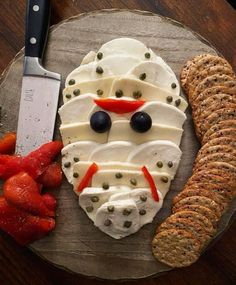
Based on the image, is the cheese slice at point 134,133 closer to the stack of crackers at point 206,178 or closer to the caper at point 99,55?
the stack of crackers at point 206,178

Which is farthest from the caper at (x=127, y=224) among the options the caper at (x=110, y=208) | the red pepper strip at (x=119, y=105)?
the red pepper strip at (x=119, y=105)

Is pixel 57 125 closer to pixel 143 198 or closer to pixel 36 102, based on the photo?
pixel 36 102

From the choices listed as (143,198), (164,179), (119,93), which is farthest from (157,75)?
(143,198)

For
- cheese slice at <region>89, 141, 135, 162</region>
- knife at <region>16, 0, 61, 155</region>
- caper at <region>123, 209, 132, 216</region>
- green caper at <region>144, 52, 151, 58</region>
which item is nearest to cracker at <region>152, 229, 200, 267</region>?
caper at <region>123, 209, 132, 216</region>

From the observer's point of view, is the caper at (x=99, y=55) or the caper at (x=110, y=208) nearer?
the caper at (x=110, y=208)

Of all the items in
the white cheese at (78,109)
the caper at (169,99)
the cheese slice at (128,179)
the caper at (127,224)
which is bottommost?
Answer: the caper at (127,224)

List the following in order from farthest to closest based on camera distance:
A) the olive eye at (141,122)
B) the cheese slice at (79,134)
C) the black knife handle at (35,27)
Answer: the black knife handle at (35,27) → the cheese slice at (79,134) → the olive eye at (141,122)

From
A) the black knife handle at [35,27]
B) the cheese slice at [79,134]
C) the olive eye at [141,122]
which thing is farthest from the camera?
the black knife handle at [35,27]

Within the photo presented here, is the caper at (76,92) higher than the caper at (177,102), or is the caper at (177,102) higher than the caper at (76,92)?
the caper at (177,102)

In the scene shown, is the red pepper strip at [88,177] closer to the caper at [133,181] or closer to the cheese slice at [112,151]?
the cheese slice at [112,151]
